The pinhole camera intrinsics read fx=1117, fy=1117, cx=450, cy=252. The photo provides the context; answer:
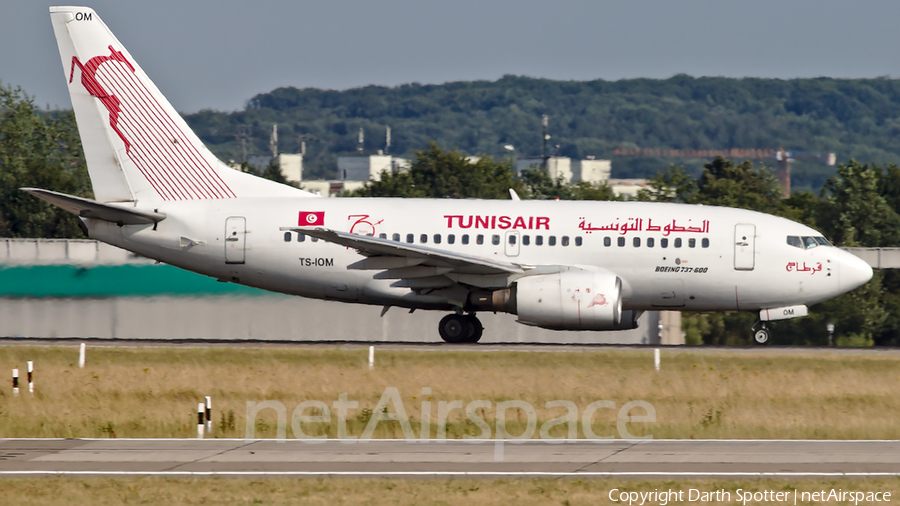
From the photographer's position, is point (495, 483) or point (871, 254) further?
point (871, 254)

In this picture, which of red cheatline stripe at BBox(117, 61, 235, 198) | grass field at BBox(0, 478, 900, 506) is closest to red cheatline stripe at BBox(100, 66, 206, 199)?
red cheatline stripe at BBox(117, 61, 235, 198)

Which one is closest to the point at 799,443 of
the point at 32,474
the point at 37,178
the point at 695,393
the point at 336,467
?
the point at 695,393

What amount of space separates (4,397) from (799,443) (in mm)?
15115

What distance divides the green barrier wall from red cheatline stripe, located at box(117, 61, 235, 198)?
6.87 meters

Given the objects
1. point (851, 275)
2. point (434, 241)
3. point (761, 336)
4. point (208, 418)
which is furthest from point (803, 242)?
point (208, 418)

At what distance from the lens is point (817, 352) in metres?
30.2

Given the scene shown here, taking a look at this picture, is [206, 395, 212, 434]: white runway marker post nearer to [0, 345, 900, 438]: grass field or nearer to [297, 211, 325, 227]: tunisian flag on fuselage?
[0, 345, 900, 438]: grass field

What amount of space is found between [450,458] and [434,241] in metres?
15.7

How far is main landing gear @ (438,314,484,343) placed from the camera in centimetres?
3206

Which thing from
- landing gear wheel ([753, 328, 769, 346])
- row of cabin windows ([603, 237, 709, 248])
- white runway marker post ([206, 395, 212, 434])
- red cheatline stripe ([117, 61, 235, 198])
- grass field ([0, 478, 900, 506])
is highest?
red cheatline stripe ([117, 61, 235, 198])

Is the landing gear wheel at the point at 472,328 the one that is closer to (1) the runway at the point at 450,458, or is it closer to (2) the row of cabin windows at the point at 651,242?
(2) the row of cabin windows at the point at 651,242

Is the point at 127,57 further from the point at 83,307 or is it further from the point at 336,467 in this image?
the point at 336,467

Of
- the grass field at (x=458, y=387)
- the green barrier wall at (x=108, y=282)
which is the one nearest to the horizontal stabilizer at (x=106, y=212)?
the grass field at (x=458, y=387)

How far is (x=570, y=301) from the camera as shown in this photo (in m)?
29.8
